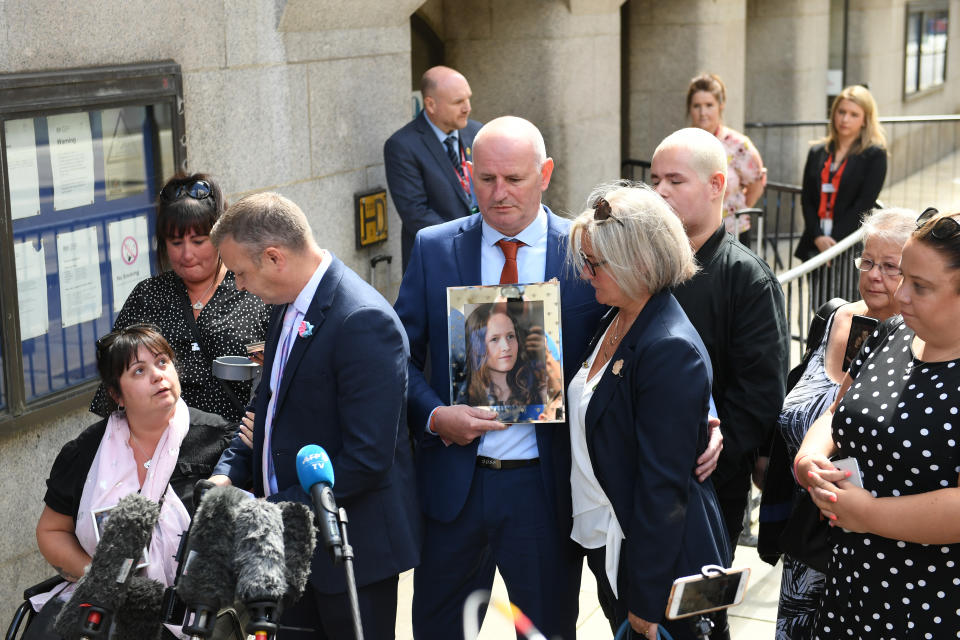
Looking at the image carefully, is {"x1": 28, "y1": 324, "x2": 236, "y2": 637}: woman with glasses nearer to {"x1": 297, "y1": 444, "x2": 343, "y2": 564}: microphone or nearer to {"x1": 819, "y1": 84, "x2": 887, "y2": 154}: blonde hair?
{"x1": 297, "y1": 444, "x2": 343, "y2": 564}: microphone

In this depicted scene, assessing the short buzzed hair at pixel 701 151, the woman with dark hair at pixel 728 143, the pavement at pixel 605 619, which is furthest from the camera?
the woman with dark hair at pixel 728 143

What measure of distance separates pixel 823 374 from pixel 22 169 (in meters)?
3.45

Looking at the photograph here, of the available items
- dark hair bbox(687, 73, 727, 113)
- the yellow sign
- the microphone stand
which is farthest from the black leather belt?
dark hair bbox(687, 73, 727, 113)

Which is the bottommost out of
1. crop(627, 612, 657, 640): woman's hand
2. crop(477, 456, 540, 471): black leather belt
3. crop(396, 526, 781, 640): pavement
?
crop(396, 526, 781, 640): pavement

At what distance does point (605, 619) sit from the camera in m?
5.70

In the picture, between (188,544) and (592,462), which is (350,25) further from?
(188,544)

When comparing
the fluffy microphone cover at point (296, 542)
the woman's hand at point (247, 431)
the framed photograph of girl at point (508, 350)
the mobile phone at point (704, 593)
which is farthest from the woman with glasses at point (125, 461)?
the mobile phone at point (704, 593)

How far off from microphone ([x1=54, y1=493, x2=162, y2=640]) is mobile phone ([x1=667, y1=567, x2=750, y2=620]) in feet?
4.68

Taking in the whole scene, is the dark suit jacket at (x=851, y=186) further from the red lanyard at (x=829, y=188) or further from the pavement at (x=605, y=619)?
the pavement at (x=605, y=619)

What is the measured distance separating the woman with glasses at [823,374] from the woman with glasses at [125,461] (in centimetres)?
209

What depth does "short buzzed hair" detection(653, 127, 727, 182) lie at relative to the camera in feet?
14.0

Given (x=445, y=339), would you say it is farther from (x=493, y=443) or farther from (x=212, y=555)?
(x=212, y=555)

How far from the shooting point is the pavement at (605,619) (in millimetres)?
5512

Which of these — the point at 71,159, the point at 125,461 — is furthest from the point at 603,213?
the point at 71,159
